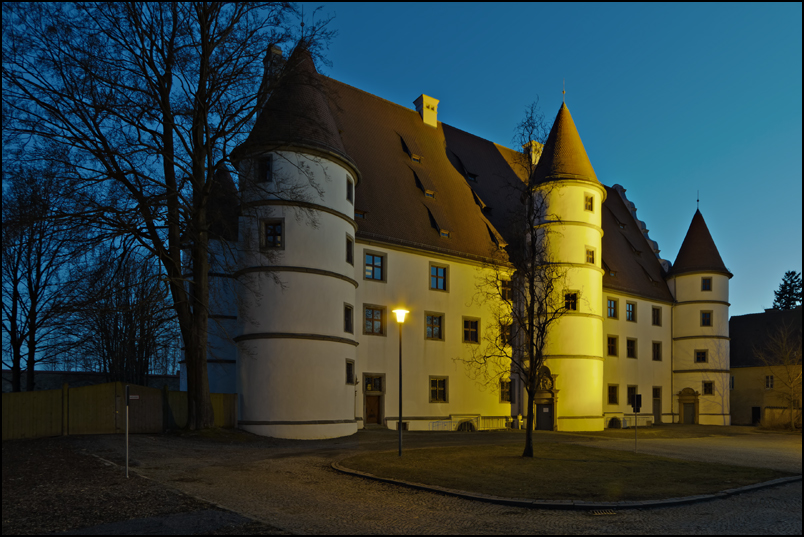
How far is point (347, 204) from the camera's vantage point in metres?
28.1

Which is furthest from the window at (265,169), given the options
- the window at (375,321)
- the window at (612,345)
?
the window at (612,345)

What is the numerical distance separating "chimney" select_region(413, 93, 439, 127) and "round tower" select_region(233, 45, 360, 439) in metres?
15.3

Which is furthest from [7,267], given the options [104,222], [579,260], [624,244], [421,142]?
[624,244]

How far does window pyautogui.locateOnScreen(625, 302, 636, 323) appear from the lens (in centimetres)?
4347

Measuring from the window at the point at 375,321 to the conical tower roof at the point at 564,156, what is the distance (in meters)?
11.7

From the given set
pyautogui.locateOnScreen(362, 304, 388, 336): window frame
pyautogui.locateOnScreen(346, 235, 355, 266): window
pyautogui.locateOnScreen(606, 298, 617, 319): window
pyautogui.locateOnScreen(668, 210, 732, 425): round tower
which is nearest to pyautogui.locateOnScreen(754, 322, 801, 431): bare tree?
pyautogui.locateOnScreen(668, 210, 732, 425): round tower

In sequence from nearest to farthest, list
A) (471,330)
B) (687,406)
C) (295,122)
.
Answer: (295,122) < (471,330) < (687,406)

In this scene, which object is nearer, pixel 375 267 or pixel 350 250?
pixel 350 250

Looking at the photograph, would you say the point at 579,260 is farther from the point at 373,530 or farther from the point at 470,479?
the point at 373,530

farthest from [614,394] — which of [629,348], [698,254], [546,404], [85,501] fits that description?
[85,501]

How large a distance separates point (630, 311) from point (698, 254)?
8.53 meters

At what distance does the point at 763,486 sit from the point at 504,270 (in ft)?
72.5

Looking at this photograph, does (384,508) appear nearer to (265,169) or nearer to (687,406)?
(265,169)

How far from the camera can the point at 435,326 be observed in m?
33.5
